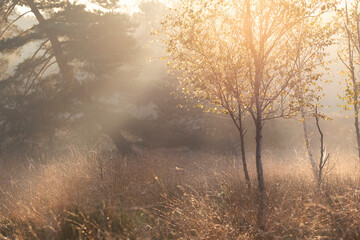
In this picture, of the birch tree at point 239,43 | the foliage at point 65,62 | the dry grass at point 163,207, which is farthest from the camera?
the foliage at point 65,62

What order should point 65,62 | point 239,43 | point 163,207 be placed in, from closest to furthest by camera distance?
1. point 239,43
2. point 163,207
3. point 65,62

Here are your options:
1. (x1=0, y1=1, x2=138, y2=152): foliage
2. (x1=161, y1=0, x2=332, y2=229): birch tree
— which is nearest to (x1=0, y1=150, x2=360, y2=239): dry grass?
(x1=161, y1=0, x2=332, y2=229): birch tree

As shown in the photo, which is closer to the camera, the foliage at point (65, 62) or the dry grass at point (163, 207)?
the dry grass at point (163, 207)

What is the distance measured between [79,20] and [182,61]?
338 inches

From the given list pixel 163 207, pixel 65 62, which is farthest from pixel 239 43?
pixel 65 62

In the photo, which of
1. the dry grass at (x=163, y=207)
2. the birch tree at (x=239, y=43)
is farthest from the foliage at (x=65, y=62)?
the birch tree at (x=239, y=43)

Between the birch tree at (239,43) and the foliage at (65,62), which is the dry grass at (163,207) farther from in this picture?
the foliage at (65,62)

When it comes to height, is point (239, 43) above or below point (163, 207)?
above

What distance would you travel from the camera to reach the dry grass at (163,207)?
4.57 metres

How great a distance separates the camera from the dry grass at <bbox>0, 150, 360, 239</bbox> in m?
4.57

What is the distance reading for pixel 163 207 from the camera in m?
7.42

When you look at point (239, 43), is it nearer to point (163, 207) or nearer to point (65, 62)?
point (163, 207)

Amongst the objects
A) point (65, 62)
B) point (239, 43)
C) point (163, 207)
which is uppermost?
point (65, 62)

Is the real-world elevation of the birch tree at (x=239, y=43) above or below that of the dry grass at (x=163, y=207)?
above
